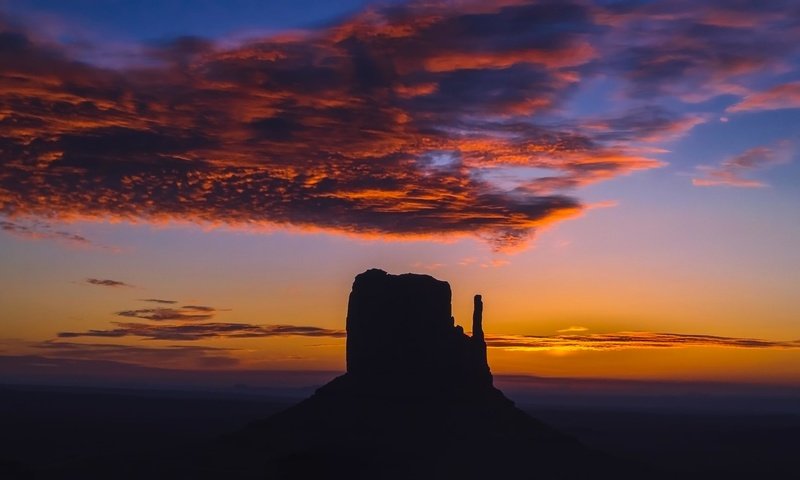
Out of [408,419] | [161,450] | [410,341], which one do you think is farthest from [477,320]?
[161,450]

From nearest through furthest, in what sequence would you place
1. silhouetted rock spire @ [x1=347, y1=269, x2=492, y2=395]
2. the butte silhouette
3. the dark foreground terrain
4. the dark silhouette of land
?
the dark foreground terrain → the dark silhouette of land → the butte silhouette → silhouetted rock spire @ [x1=347, y1=269, x2=492, y2=395]

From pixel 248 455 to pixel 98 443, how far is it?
7432 cm

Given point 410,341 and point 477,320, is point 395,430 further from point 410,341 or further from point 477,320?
point 477,320

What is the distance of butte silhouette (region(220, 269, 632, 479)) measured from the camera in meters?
79.8

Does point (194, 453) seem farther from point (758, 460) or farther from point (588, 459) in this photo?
point (758, 460)

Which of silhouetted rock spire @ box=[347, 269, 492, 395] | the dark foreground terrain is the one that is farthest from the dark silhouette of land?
the dark foreground terrain

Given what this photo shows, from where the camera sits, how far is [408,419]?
8788 centimetres

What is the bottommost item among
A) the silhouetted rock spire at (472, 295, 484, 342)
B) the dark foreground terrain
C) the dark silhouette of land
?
the dark foreground terrain

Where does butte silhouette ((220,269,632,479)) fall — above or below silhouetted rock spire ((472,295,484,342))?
below

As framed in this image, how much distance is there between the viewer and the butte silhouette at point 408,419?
7975cm

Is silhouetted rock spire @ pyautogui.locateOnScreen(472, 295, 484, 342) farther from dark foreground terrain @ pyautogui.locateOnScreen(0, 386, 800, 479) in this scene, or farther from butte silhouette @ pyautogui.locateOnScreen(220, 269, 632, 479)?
dark foreground terrain @ pyautogui.locateOnScreen(0, 386, 800, 479)

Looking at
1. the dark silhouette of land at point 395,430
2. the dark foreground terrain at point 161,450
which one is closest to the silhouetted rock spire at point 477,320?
the dark silhouette of land at point 395,430

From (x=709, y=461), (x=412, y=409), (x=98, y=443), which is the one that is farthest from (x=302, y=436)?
(x=709, y=461)

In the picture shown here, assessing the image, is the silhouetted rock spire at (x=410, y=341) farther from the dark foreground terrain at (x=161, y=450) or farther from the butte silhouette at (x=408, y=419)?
the dark foreground terrain at (x=161, y=450)
